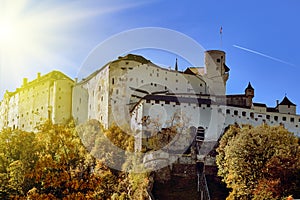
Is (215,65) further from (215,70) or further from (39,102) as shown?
(39,102)

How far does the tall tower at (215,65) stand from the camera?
5603 centimetres

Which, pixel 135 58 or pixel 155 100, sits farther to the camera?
pixel 135 58

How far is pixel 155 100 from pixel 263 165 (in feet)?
55.4

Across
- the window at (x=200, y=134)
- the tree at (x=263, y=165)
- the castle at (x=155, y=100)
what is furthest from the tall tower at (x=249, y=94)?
the tree at (x=263, y=165)

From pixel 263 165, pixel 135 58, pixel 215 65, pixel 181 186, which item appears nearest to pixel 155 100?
pixel 135 58

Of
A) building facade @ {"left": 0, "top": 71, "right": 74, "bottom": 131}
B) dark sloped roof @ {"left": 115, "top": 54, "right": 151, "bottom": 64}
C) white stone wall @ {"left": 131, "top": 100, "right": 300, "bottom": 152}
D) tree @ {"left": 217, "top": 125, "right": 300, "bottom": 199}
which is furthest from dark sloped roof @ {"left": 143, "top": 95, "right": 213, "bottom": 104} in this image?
building facade @ {"left": 0, "top": 71, "right": 74, "bottom": 131}

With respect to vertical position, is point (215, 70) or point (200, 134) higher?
point (215, 70)

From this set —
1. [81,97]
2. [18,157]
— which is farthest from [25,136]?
[81,97]

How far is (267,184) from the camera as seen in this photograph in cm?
2777

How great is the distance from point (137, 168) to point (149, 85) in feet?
60.6

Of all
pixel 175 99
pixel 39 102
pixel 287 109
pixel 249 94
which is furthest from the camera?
pixel 39 102

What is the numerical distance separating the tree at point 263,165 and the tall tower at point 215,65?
76.3 ft

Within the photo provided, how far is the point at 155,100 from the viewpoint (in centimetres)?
4488

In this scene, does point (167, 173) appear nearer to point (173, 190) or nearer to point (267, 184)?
point (173, 190)
